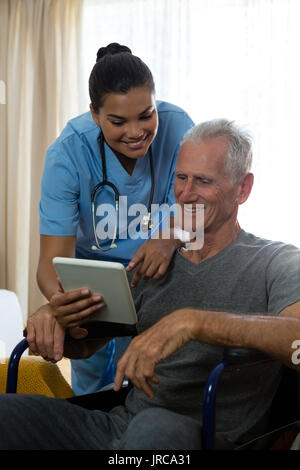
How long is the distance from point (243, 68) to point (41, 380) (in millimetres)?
2557

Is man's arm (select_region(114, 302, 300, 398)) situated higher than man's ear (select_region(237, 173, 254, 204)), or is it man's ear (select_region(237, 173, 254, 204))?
→ man's ear (select_region(237, 173, 254, 204))

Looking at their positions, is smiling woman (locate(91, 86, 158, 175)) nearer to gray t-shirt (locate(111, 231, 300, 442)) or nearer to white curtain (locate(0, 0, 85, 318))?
gray t-shirt (locate(111, 231, 300, 442))

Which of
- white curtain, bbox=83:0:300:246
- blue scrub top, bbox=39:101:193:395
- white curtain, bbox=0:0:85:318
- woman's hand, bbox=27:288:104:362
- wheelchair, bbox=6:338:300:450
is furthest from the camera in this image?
white curtain, bbox=0:0:85:318

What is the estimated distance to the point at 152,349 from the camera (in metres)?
1.18

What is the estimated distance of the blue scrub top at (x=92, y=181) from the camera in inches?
75.3

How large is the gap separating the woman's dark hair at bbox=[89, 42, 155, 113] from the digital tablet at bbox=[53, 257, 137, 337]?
54 centimetres

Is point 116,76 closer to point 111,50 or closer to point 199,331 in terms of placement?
point 111,50

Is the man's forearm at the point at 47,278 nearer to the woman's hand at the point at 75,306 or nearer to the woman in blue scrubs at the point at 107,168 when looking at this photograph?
the woman in blue scrubs at the point at 107,168

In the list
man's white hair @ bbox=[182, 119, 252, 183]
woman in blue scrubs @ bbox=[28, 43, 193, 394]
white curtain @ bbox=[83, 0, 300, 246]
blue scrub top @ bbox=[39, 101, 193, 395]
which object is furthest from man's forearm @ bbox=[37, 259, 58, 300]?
white curtain @ bbox=[83, 0, 300, 246]

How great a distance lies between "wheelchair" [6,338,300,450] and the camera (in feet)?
3.76

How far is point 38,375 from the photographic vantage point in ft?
5.98

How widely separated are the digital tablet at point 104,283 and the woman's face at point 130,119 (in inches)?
18.7

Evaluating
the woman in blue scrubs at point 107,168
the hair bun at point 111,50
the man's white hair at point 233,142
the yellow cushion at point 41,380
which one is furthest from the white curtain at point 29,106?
the man's white hair at point 233,142

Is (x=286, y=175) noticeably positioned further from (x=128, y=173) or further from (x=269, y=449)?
(x=269, y=449)
